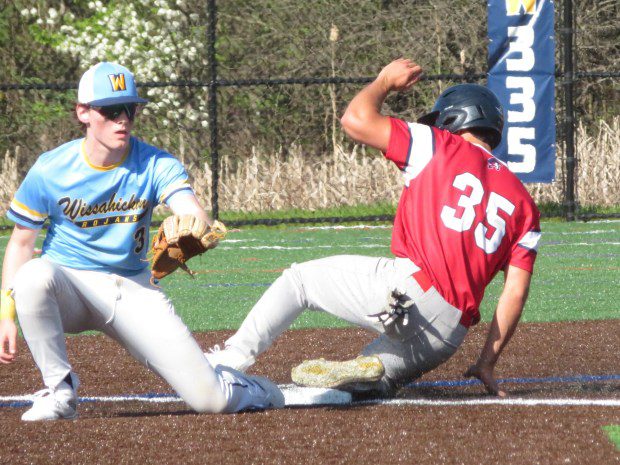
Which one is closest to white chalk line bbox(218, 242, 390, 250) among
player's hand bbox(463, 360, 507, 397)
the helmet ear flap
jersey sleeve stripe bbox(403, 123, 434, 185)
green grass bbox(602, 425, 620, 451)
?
the helmet ear flap

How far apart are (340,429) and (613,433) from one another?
1.04 m

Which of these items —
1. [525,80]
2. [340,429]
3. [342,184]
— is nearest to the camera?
[340,429]

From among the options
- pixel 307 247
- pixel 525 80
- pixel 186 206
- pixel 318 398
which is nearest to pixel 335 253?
pixel 307 247

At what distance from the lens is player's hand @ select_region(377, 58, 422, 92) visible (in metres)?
5.24

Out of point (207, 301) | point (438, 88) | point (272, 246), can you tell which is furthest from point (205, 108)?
point (207, 301)

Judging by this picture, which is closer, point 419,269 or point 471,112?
point 419,269

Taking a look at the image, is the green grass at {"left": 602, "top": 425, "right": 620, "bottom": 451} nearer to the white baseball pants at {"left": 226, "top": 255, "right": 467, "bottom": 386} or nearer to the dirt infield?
the dirt infield

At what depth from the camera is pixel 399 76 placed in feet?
17.2

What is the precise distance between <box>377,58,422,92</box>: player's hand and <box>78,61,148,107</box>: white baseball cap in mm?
1073

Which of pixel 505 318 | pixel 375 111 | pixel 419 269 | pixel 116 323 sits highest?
pixel 375 111

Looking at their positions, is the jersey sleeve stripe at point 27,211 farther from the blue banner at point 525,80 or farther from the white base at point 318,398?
the blue banner at point 525,80

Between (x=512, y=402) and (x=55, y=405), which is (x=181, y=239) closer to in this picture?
(x=55, y=405)

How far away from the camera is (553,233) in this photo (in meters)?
14.1

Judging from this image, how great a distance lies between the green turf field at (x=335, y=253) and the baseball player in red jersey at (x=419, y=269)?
110 inches
